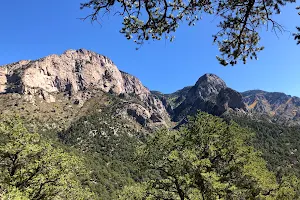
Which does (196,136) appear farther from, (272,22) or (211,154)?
(272,22)

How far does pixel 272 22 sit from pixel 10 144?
17.8 m

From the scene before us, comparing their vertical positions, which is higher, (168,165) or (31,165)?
(31,165)

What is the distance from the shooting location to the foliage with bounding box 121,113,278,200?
18.9m

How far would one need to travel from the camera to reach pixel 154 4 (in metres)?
8.20

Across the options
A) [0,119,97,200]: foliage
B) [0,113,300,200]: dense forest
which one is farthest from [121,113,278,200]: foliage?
[0,119,97,200]: foliage

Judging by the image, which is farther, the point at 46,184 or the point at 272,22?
the point at 46,184

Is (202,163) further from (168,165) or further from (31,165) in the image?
(31,165)

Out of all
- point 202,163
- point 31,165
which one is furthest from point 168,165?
point 31,165

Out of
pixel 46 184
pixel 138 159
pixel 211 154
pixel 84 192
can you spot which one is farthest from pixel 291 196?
pixel 46 184

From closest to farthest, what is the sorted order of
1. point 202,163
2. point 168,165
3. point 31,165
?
point 202,163 < point 31,165 < point 168,165

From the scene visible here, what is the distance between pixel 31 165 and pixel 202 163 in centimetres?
1204

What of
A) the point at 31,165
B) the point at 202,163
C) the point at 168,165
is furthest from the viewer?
the point at 168,165

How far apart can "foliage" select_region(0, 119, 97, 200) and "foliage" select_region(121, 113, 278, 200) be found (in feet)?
19.6

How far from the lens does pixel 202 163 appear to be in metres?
18.8
